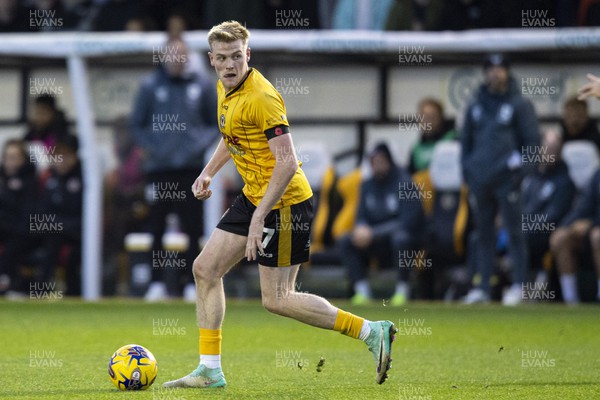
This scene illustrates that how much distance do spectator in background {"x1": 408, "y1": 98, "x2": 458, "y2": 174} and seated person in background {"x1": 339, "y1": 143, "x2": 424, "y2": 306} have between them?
233 mm

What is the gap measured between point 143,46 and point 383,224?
361cm

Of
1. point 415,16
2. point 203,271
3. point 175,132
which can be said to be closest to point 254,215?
point 203,271

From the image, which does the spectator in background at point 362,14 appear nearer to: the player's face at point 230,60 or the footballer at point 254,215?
the footballer at point 254,215

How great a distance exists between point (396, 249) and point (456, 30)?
282 cm

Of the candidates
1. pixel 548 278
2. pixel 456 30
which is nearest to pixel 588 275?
pixel 548 278

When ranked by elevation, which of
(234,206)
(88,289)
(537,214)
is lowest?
(88,289)

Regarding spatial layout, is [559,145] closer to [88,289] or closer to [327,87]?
[327,87]

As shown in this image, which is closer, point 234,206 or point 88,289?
point 234,206

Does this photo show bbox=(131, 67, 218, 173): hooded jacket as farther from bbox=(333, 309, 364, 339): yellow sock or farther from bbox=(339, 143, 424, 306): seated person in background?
bbox=(333, 309, 364, 339): yellow sock

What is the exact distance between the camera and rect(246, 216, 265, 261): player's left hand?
711 centimetres

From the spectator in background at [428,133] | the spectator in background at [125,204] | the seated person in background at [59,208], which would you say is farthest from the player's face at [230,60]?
the spectator in background at [125,204]

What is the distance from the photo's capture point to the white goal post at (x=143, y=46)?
15195 millimetres

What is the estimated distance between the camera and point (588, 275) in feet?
49.3

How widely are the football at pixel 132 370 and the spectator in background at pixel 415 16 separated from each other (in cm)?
898
